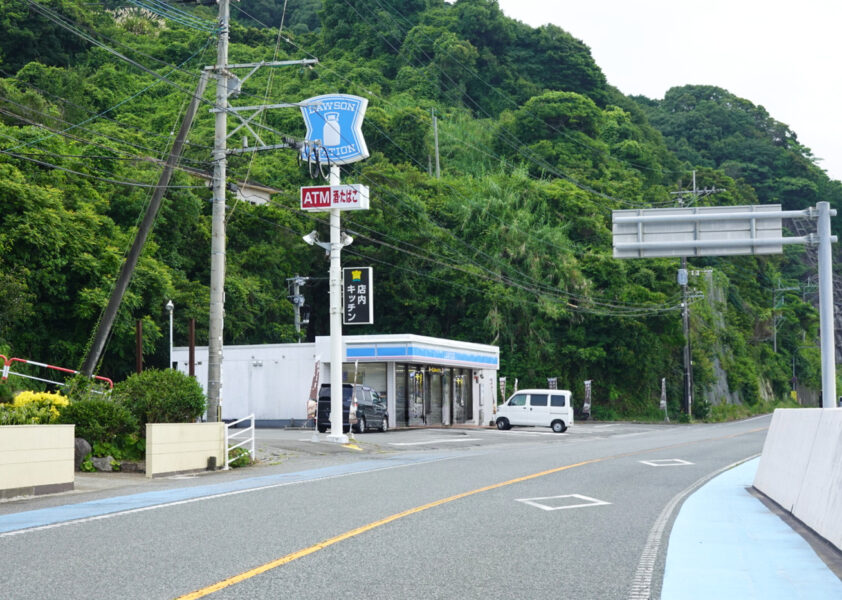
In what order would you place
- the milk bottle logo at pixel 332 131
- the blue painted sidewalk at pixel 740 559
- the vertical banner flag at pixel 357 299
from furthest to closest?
1. the vertical banner flag at pixel 357 299
2. the milk bottle logo at pixel 332 131
3. the blue painted sidewalk at pixel 740 559

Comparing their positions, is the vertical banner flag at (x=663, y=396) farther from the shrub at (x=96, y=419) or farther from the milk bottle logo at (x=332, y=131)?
the shrub at (x=96, y=419)

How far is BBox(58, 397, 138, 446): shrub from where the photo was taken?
19.3 meters

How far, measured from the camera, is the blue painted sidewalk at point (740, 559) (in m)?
7.34

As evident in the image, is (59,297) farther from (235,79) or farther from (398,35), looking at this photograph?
(398,35)

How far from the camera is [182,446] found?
19297mm

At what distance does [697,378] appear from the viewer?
2616 inches

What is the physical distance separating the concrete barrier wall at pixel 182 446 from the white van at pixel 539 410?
24740mm

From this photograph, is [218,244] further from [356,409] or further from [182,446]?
[356,409]

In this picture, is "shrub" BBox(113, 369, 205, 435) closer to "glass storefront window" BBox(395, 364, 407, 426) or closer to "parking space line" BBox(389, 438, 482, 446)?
"parking space line" BBox(389, 438, 482, 446)

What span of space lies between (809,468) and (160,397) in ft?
43.9

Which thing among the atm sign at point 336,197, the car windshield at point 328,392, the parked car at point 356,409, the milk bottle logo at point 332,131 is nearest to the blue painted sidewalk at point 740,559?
the atm sign at point 336,197

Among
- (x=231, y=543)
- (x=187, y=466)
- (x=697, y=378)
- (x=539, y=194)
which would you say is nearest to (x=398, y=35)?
(x=539, y=194)

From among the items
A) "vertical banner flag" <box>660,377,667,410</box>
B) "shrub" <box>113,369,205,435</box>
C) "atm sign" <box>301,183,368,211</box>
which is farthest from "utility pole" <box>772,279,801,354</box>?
"shrub" <box>113,369,205,435</box>

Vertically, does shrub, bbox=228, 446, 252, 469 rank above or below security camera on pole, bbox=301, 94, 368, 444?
below
